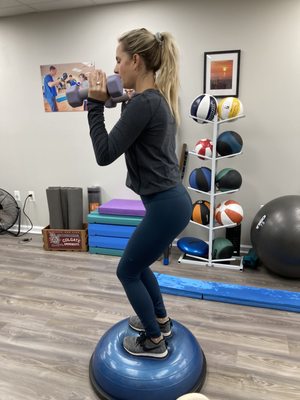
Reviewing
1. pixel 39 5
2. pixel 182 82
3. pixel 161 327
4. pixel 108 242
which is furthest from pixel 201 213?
pixel 39 5

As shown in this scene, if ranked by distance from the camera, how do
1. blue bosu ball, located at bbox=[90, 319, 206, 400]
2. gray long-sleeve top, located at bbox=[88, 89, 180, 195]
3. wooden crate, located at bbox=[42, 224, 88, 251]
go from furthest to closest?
wooden crate, located at bbox=[42, 224, 88, 251]
blue bosu ball, located at bbox=[90, 319, 206, 400]
gray long-sleeve top, located at bbox=[88, 89, 180, 195]

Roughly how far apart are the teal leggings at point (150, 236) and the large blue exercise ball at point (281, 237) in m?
1.33

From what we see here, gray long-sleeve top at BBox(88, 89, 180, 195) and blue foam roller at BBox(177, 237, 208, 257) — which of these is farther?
blue foam roller at BBox(177, 237, 208, 257)

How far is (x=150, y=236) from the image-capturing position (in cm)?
122

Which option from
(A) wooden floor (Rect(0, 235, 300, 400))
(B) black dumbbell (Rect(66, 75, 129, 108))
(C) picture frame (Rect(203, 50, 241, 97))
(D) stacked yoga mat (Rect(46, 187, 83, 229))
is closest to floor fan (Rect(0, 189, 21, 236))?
(D) stacked yoga mat (Rect(46, 187, 83, 229))

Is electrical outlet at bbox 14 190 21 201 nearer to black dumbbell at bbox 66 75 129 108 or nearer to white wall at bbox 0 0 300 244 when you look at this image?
white wall at bbox 0 0 300 244

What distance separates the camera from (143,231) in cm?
123

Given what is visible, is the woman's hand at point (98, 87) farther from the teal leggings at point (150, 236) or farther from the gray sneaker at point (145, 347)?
the gray sneaker at point (145, 347)

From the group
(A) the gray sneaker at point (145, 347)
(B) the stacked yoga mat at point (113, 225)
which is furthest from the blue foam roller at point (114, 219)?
(A) the gray sneaker at point (145, 347)

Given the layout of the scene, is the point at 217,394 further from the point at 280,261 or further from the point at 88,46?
the point at 88,46

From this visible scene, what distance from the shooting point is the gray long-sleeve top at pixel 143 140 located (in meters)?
1.10

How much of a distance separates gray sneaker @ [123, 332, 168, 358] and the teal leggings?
171 mm

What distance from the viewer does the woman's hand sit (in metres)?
1.15

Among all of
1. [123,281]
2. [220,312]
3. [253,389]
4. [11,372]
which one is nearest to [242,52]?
[220,312]
